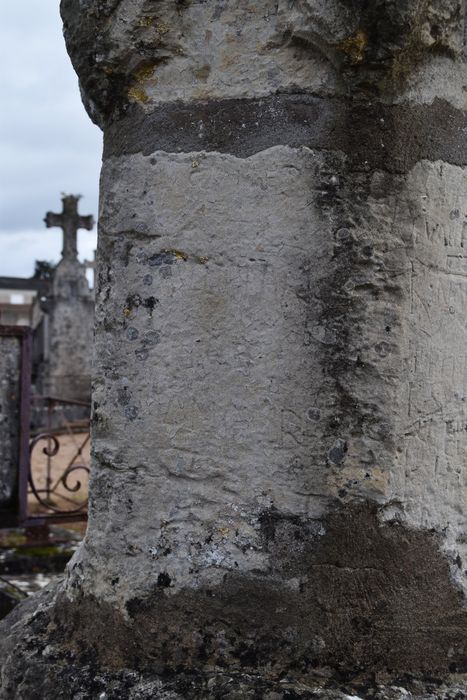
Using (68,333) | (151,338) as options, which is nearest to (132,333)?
(151,338)

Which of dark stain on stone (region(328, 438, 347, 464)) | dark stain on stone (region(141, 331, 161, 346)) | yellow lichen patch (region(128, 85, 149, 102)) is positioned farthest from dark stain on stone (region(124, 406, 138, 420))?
yellow lichen patch (region(128, 85, 149, 102))

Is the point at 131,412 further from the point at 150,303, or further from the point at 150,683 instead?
the point at 150,683

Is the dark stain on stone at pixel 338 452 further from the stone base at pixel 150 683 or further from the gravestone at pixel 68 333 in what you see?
the gravestone at pixel 68 333

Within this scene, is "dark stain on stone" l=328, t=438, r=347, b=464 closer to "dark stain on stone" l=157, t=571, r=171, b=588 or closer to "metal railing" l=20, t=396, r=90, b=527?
"dark stain on stone" l=157, t=571, r=171, b=588

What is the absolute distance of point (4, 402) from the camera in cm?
499

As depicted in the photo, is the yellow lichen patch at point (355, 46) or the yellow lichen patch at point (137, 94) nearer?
the yellow lichen patch at point (355, 46)

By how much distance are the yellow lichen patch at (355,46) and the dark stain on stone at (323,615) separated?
35.6 inches

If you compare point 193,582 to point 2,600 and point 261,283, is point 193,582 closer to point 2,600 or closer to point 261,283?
point 261,283

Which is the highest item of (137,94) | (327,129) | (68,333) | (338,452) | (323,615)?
(68,333)

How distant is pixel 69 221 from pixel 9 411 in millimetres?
13386

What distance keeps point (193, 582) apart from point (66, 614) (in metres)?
0.35

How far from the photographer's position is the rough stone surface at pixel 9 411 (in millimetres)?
4965

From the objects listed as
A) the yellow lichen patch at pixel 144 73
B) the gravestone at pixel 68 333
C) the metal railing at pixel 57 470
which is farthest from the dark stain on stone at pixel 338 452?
the gravestone at pixel 68 333

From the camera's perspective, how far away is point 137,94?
1.89 metres
